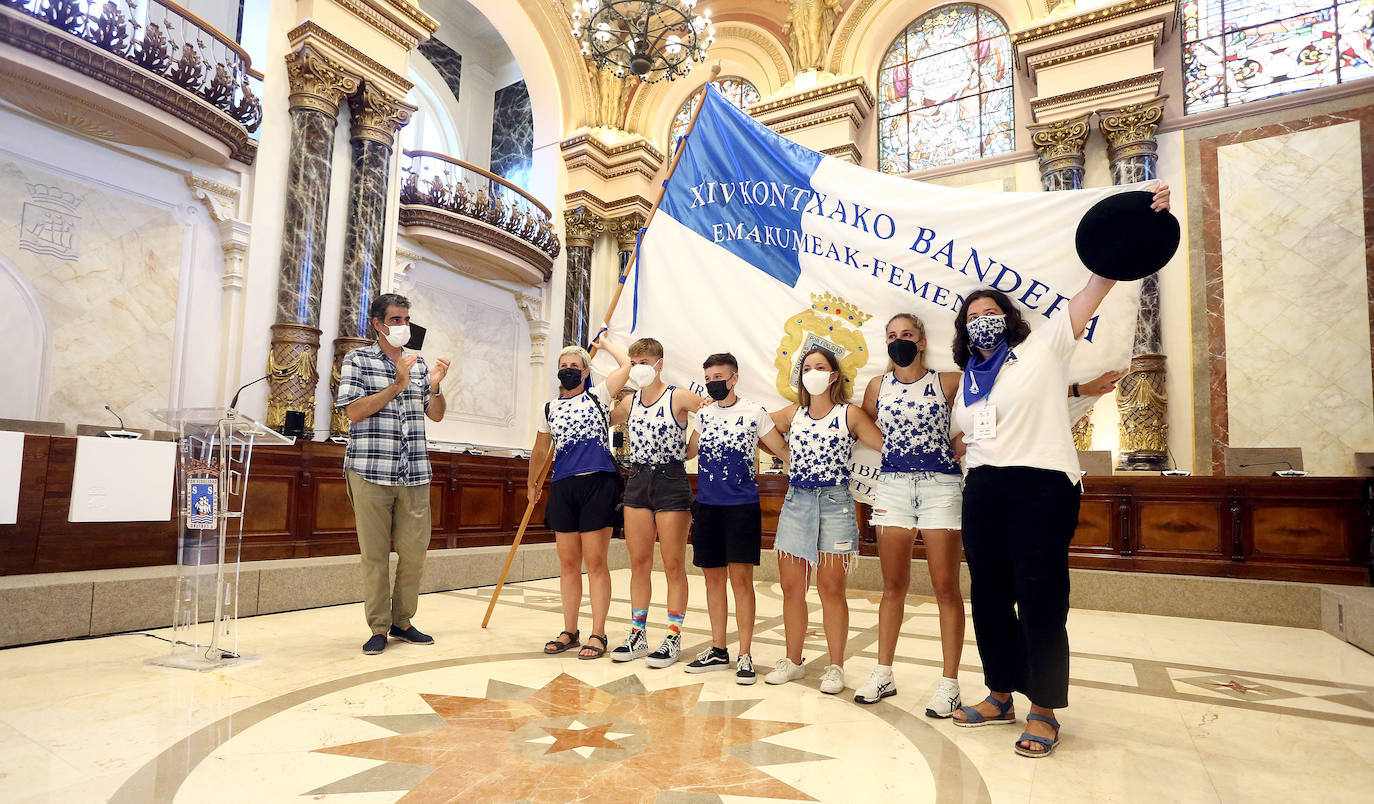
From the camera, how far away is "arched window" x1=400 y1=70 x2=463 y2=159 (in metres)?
12.5

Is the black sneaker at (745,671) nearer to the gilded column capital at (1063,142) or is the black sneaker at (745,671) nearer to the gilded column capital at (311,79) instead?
the gilded column capital at (311,79)

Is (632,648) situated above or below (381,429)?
below

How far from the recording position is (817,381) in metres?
3.03

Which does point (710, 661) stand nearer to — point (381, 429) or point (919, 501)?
point (919, 501)

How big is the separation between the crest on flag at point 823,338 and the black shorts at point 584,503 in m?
0.97

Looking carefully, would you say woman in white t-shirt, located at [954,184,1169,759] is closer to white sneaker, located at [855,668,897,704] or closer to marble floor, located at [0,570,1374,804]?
marble floor, located at [0,570,1374,804]

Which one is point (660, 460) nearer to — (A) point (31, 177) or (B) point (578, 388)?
(B) point (578, 388)

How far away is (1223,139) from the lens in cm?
801

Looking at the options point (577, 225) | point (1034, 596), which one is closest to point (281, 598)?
point (1034, 596)

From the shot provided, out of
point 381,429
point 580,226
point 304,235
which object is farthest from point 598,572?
point 580,226

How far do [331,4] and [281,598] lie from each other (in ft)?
19.3

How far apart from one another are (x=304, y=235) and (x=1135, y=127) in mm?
8718

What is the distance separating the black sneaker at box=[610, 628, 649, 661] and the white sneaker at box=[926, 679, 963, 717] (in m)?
1.35

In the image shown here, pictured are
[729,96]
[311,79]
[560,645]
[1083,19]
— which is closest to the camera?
[560,645]
